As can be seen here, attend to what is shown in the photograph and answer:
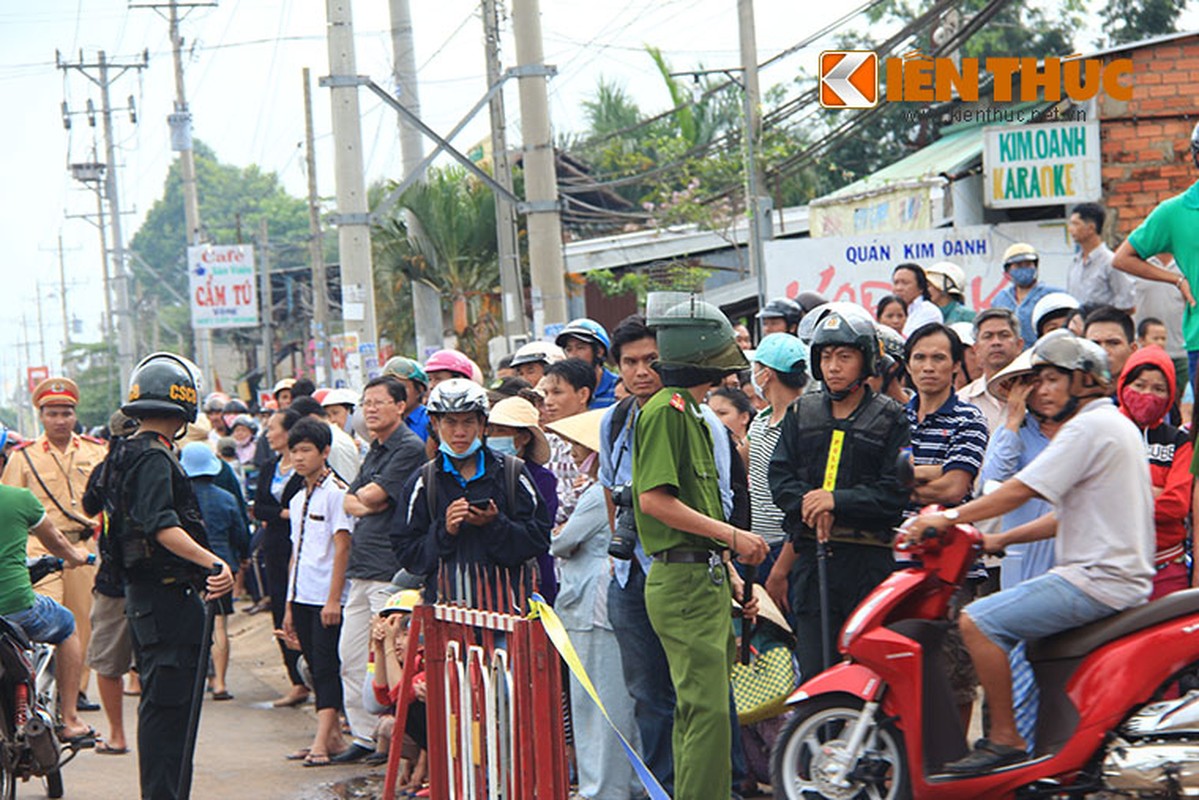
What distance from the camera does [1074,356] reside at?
591cm

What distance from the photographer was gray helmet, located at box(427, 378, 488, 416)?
738 cm

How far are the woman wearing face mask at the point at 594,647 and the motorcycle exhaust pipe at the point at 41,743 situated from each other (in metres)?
2.90

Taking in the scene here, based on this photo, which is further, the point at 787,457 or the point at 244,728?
the point at 244,728

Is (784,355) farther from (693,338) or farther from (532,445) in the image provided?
(693,338)

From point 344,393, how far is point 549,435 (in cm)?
414

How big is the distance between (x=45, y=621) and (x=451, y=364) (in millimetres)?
2844

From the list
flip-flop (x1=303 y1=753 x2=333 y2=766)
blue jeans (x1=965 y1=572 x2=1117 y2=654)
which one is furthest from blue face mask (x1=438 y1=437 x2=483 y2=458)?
flip-flop (x1=303 y1=753 x2=333 y2=766)

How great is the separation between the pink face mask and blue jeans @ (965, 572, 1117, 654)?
5.66ft

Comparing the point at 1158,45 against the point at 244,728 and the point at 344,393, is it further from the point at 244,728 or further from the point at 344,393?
the point at 244,728

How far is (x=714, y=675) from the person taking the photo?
6059mm

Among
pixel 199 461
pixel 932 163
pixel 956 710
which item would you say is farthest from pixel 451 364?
pixel 932 163

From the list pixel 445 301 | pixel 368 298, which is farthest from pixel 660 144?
pixel 368 298

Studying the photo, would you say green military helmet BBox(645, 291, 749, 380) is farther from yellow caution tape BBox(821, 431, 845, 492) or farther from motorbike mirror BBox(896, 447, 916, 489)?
motorbike mirror BBox(896, 447, 916, 489)

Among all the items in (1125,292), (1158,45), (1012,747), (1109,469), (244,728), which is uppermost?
(1158,45)
